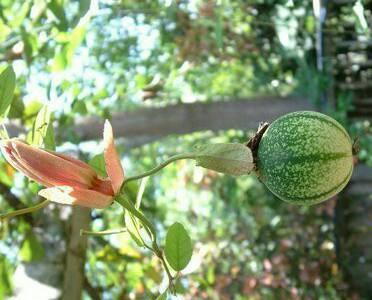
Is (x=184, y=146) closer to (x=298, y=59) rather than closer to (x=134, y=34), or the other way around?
(x=134, y=34)

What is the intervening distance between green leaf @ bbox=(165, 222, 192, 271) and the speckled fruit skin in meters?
0.12

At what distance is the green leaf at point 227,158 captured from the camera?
72 centimetres

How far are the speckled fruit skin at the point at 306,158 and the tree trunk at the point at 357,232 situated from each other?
2669 mm

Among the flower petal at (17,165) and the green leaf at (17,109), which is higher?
the flower petal at (17,165)

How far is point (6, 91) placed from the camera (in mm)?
846

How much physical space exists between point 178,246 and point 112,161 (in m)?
0.16

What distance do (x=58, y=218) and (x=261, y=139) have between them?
43.2 inches

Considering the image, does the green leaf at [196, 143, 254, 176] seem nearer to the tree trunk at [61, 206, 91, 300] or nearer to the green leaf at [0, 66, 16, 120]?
the green leaf at [0, 66, 16, 120]

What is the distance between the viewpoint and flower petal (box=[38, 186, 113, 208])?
659 mm

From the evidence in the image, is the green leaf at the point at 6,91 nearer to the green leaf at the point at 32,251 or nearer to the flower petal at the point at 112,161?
the flower petal at the point at 112,161

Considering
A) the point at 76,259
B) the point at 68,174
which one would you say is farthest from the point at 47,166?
the point at 76,259

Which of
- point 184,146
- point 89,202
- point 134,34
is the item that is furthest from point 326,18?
point 89,202

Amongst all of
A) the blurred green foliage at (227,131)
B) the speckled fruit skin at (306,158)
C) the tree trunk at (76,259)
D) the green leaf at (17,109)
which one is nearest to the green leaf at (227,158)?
the speckled fruit skin at (306,158)

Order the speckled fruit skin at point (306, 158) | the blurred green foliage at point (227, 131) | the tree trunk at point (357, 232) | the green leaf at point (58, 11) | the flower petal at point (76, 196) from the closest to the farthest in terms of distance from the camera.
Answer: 1. the flower petal at point (76, 196)
2. the speckled fruit skin at point (306, 158)
3. the green leaf at point (58, 11)
4. the blurred green foliage at point (227, 131)
5. the tree trunk at point (357, 232)
